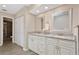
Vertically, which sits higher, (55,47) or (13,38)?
(13,38)

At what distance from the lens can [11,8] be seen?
70.5 inches

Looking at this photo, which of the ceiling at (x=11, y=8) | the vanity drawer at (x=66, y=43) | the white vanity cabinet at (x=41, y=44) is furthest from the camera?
the white vanity cabinet at (x=41, y=44)

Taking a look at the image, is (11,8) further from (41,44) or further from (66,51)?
(66,51)

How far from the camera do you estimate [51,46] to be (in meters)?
1.98

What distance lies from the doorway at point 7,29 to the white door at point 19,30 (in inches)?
4.6

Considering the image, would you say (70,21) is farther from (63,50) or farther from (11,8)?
(11,8)

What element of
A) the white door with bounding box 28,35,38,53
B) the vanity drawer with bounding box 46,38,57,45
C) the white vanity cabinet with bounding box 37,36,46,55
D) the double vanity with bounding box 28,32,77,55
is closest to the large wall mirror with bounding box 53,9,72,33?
the double vanity with bounding box 28,32,77,55

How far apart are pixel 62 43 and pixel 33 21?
746 mm

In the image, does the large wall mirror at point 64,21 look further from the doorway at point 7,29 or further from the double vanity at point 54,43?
the doorway at point 7,29

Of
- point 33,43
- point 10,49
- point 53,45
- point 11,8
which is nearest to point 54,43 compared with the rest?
point 53,45

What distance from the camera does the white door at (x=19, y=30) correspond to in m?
1.92

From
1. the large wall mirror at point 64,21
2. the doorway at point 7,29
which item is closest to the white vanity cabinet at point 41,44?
the large wall mirror at point 64,21

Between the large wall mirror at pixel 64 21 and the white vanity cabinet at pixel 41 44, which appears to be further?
the white vanity cabinet at pixel 41 44
